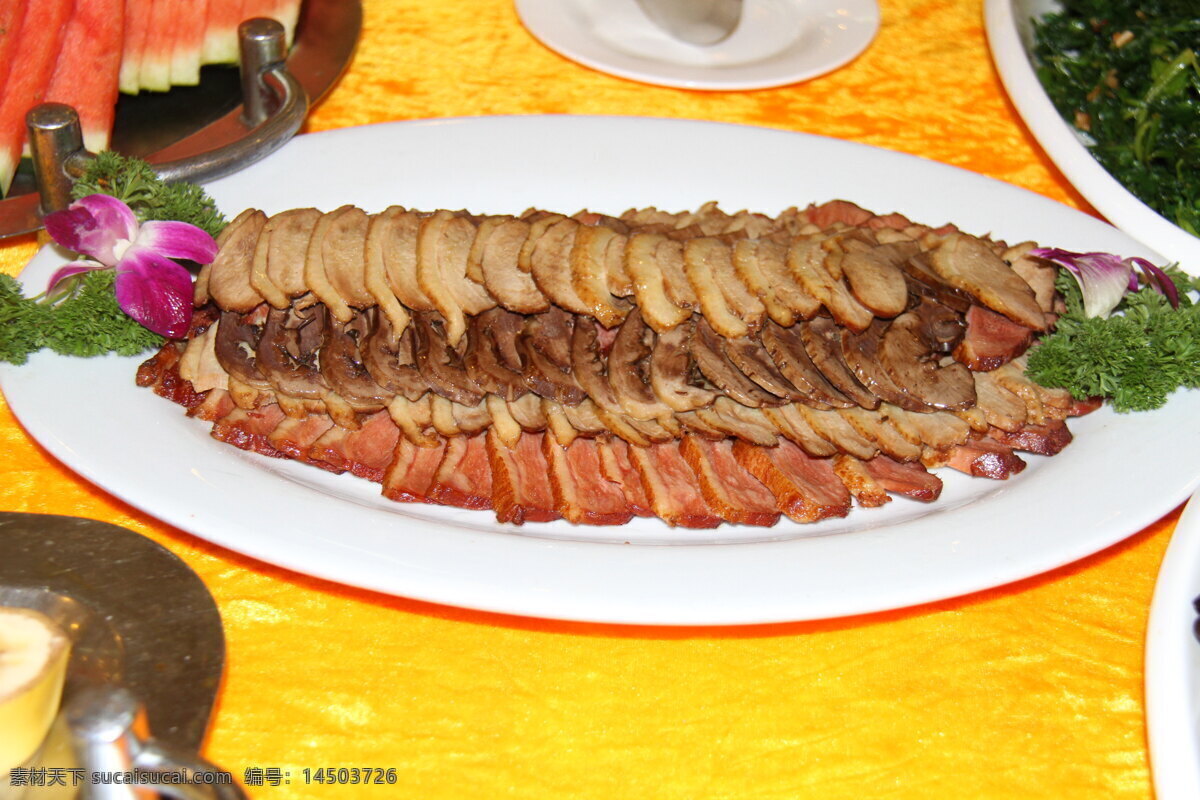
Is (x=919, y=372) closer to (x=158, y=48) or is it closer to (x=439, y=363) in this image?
(x=439, y=363)

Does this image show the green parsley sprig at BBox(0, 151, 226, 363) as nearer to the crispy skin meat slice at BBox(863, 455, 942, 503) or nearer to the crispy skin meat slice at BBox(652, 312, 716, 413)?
the crispy skin meat slice at BBox(652, 312, 716, 413)

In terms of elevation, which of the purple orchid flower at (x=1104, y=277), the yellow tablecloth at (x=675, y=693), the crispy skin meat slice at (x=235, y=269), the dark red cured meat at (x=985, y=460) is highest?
the purple orchid flower at (x=1104, y=277)

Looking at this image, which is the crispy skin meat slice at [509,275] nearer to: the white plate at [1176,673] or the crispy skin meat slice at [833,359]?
the crispy skin meat slice at [833,359]

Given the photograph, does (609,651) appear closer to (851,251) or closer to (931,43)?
(851,251)

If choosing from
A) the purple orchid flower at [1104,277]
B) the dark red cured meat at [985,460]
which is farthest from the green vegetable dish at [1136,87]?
the dark red cured meat at [985,460]

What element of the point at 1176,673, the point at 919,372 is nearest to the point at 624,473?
the point at 919,372

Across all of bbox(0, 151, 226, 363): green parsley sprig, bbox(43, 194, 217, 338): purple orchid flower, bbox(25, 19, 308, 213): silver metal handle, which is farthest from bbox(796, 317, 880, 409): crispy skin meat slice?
bbox(25, 19, 308, 213): silver metal handle
